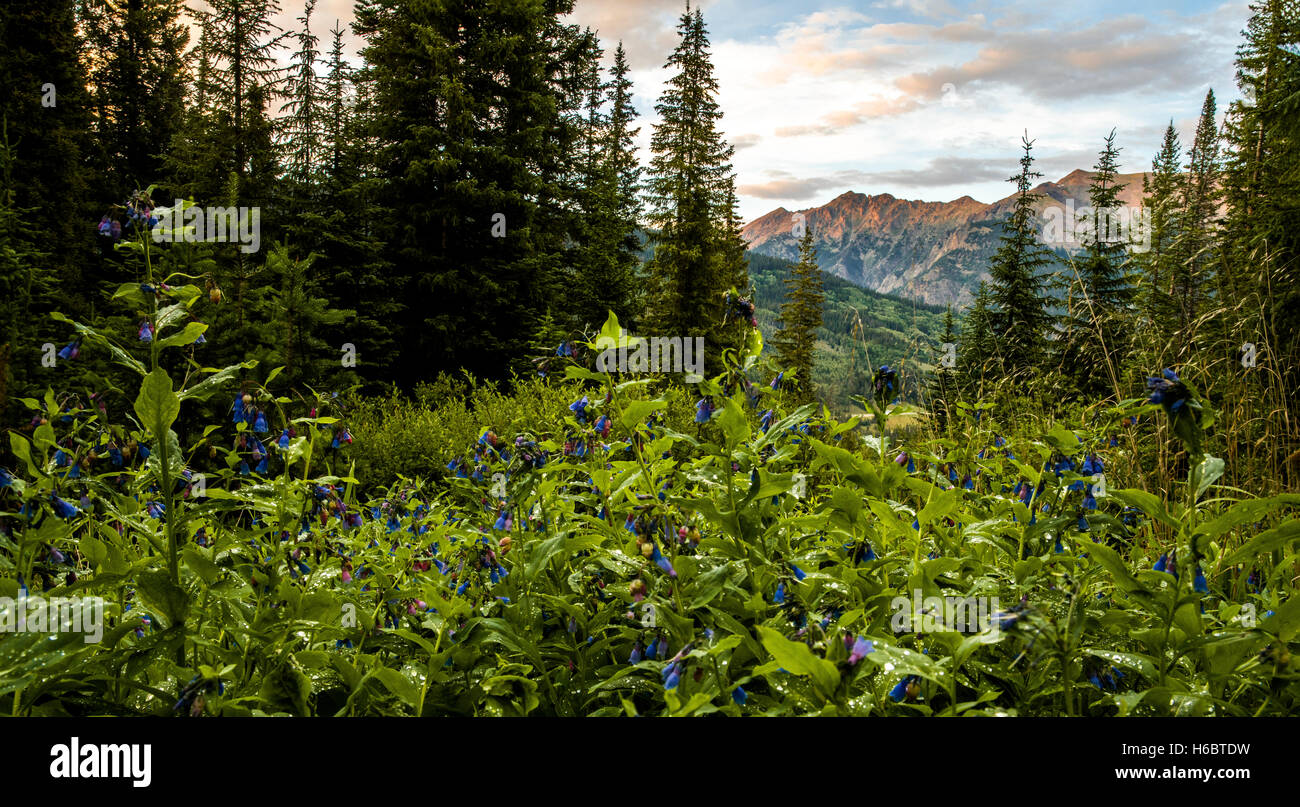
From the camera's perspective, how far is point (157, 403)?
4.99 ft

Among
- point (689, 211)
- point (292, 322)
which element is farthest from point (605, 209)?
point (292, 322)

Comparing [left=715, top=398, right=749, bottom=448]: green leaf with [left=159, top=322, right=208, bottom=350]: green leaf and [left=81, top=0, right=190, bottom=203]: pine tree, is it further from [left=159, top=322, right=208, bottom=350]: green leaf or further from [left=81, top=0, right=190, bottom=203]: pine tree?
[left=81, top=0, right=190, bottom=203]: pine tree

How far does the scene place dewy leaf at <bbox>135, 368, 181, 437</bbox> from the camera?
59.1 inches

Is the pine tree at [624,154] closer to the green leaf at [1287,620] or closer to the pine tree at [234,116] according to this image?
the pine tree at [234,116]

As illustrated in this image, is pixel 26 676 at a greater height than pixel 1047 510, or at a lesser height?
lesser

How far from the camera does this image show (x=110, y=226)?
2.36m

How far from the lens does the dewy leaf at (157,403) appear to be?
4.92 feet

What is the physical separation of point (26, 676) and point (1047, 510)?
9.50 feet

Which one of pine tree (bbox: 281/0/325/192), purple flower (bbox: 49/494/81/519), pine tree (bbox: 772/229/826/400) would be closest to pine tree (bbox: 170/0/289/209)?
pine tree (bbox: 281/0/325/192)

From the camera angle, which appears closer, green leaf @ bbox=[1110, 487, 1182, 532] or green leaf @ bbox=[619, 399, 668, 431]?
green leaf @ bbox=[1110, 487, 1182, 532]

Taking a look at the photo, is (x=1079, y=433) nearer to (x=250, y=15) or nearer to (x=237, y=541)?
(x=237, y=541)

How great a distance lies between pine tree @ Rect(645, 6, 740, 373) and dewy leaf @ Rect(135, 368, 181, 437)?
62.9ft

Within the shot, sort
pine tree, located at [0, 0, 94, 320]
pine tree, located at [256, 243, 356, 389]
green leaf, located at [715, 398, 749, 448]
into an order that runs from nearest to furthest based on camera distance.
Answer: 1. green leaf, located at [715, 398, 749, 448]
2. pine tree, located at [256, 243, 356, 389]
3. pine tree, located at [0, 0, 94, 320]
